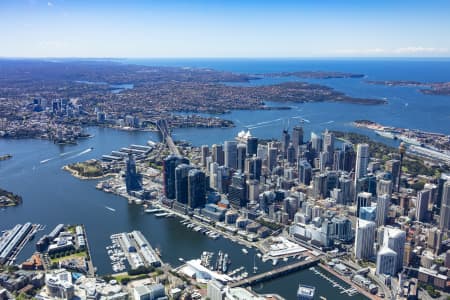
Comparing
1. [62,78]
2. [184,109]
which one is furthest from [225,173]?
[62,78]

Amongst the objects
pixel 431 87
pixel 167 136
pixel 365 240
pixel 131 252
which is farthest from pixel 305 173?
pixel 431 87

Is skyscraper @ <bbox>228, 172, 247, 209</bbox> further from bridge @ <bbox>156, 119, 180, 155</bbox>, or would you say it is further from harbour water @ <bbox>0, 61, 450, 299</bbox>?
bridge @ <bbox>156, 119, 180, 155</bbox>

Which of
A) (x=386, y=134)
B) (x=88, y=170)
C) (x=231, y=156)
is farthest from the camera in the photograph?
(x=386, y=134)

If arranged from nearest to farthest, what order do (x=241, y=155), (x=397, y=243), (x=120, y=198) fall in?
(x=397, y=243), (x=120, y=198), (x=241, y=155)

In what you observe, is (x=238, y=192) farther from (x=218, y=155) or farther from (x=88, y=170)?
(x=88, y=170)

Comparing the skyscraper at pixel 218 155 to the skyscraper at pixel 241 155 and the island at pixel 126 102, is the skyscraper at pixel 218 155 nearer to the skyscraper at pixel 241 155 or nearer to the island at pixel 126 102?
the skyscraper at pixel 241 155

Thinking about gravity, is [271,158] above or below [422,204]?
above

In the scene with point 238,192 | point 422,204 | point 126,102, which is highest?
point 126,102

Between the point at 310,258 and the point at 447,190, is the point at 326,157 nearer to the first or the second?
the point at 447,190
